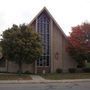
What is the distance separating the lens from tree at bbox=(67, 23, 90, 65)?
46.2 meters

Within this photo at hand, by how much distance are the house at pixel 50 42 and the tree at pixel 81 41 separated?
94.4 inches

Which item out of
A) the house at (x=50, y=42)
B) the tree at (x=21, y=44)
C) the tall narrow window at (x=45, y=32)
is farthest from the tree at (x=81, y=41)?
the tree at (x=21, y=44)

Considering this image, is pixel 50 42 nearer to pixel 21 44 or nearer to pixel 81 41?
pixel 81 41

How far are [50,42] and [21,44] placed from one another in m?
10.1

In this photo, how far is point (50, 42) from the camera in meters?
49.0

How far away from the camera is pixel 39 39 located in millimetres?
42219

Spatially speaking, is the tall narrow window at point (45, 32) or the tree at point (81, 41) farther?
the tall narrow window at point (45, 32)

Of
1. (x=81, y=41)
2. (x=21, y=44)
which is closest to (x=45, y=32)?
(x=81, y=41)

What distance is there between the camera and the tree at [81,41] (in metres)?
46.2

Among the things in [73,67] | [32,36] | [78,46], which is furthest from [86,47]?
[32,36]

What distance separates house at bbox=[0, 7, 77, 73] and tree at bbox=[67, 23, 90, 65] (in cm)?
240

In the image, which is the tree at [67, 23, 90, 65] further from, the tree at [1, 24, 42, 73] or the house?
the tree at [1, 24, 42, 73]

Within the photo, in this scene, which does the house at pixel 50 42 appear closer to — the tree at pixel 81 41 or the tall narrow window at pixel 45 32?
the tall narrow window at pixel 45 32

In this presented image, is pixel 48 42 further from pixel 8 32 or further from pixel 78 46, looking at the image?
pixel 8 32
